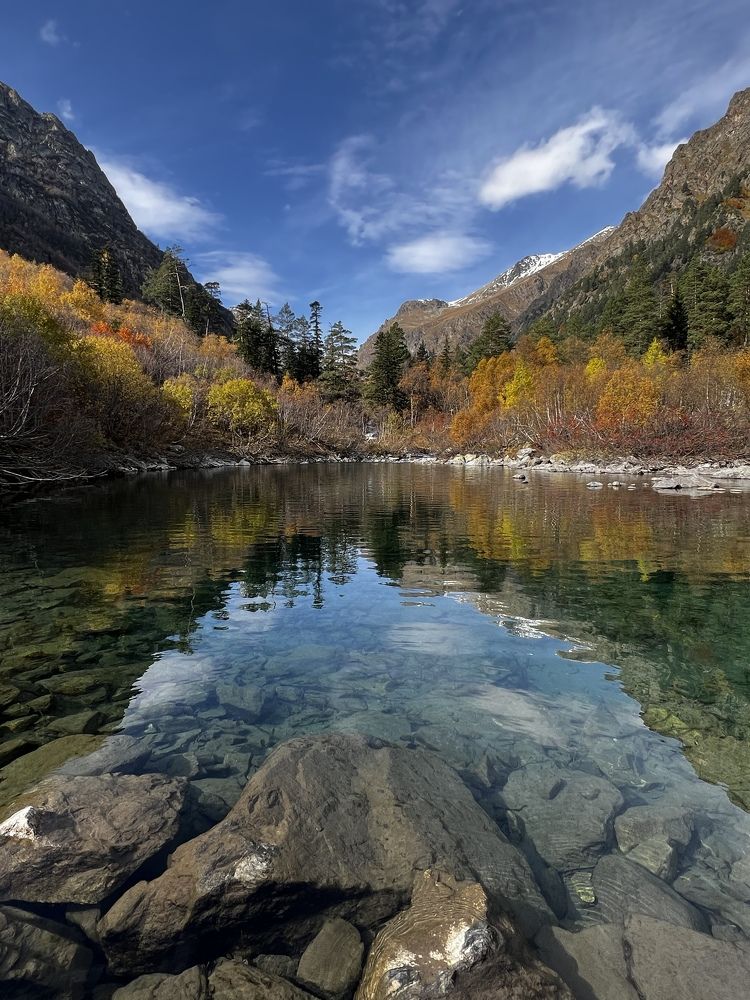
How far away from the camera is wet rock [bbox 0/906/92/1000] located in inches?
115

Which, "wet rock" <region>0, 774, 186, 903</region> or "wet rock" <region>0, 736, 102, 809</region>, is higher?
"wet rock" <region>0, 774, 186, 903</region>

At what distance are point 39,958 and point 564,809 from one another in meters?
4.01

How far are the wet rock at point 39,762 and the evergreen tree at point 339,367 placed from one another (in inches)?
4130

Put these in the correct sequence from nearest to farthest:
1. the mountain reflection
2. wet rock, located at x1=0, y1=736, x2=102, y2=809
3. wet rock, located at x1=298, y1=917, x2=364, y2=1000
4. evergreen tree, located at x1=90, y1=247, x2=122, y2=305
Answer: wet rock, located at x1=298, y1=917, x2=364, y2=1000 < wet rock, located at x1=0, y1=736, x2=102, y2=809 < the mountain reflection < evergreen tree, located at x1=90, y1=247, x2=122, y2=305

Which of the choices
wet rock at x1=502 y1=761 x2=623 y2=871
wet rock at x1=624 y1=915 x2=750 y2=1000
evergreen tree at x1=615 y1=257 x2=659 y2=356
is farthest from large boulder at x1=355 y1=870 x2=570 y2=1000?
evergreen tree at x1=615 y1=257 x2=659 y2=356

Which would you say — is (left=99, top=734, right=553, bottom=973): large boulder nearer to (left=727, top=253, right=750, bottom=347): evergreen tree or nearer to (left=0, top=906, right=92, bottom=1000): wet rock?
(left=0, top=906, right=92, bottom=1000): wet rock

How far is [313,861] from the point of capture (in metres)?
3.66

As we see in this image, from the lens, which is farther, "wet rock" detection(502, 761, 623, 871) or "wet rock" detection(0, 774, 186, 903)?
"wet rock" detection(502, 761, 623, 871)

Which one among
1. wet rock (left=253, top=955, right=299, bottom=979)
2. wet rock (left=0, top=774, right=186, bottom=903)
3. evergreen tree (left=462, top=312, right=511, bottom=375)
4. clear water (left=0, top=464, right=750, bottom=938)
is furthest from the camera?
evergreen tree (left=462, top=312, right=511, bottom=375)

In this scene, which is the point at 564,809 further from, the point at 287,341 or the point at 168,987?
the point at 287,341

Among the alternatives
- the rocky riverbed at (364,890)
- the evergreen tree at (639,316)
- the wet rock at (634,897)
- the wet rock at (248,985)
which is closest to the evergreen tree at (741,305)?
the evergreen tree at (639,316)

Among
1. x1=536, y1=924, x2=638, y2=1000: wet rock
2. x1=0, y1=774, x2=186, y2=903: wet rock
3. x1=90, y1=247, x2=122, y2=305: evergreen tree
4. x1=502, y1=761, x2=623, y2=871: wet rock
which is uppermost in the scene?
x1=90, y1=247, x2=122, y2=305: evergreen tree

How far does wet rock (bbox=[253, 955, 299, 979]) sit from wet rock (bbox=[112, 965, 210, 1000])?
0.35 metres

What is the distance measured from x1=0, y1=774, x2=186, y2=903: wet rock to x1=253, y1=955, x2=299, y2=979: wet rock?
1.16m
